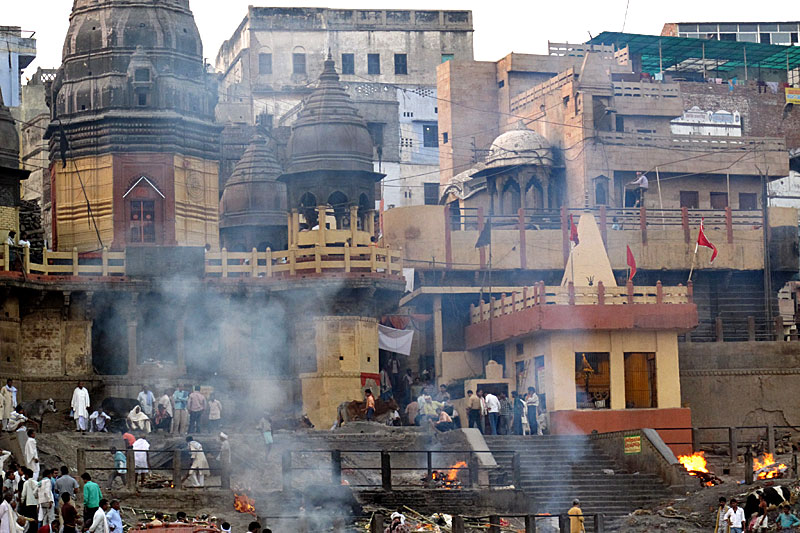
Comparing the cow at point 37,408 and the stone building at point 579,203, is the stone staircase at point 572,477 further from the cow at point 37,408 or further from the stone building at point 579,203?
the cow at point 37,408

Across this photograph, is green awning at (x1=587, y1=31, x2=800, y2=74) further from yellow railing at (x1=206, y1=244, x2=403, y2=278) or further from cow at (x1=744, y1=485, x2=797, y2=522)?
cow at (x1=744, y1=485, x2=797, y2=522)

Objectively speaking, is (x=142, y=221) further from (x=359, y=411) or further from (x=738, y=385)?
(x=738, y=385)

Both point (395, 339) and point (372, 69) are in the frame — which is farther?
point (372, 69)

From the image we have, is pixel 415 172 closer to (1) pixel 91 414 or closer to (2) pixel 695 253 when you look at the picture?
(2) pixel 695 253

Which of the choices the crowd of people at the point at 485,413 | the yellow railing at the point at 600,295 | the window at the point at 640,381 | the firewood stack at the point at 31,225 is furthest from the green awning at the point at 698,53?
the crowd of people at the point at 485,413

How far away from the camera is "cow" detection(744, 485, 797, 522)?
30.3m

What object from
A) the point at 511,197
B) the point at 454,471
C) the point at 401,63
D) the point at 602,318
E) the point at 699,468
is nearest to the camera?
the point at 454,471

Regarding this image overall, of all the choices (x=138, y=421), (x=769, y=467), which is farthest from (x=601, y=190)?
(x=138, y=421)

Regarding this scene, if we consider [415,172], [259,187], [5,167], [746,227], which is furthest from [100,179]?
[415,172]

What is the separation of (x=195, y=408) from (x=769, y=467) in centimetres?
1299

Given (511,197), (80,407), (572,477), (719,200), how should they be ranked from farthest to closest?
(719,200) < (511,197) < (80,407) < (572,477)

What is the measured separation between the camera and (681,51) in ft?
240

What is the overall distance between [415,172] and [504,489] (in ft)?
130

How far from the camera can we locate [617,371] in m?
42.3
